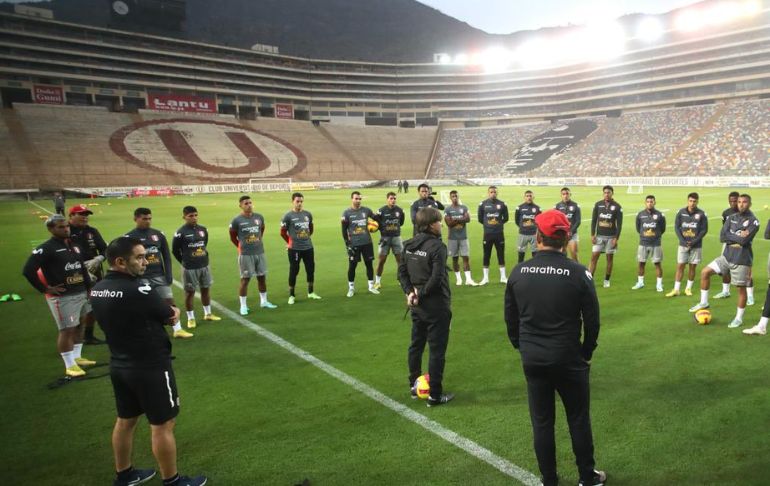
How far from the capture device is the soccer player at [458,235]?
38.8ft

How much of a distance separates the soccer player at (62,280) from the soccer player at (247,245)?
307cm

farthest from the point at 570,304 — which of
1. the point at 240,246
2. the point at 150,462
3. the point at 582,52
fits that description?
the point at 582,52

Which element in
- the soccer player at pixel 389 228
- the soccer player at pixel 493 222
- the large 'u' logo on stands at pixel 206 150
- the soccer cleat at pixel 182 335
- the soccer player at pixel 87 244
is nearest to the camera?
the soccer player at pixel 87 244

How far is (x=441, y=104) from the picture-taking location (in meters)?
110

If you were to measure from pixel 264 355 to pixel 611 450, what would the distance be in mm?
4959

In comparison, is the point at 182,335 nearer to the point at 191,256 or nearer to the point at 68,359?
the point at 191,256

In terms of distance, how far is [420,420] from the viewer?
17.2 ft

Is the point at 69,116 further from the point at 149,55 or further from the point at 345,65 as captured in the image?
the point at 345,65

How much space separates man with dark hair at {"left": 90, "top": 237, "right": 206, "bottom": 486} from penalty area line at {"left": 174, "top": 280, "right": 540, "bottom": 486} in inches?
98.1

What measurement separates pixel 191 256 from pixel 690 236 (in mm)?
10338

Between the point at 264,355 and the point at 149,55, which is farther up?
the point at 149,55

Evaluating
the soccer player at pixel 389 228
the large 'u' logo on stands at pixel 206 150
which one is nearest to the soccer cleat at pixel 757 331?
the soccer player at pixel 389 228

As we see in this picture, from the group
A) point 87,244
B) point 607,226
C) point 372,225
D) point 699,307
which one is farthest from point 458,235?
point 87,244

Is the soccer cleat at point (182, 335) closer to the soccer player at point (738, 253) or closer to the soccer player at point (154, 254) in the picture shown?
the soccer player at point (154, 254)
